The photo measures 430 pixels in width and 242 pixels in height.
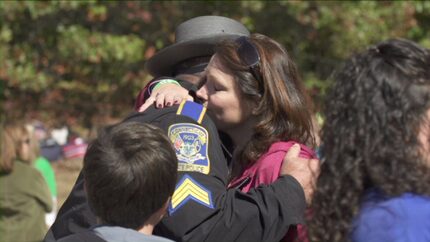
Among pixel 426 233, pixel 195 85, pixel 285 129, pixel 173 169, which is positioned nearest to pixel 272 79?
pixel 285 129

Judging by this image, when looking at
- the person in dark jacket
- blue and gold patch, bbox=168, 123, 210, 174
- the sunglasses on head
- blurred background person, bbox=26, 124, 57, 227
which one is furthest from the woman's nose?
blurred background person, bbox=26, 124, 57, 227

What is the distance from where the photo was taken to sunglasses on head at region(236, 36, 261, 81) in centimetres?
330

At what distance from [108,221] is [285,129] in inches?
35.2

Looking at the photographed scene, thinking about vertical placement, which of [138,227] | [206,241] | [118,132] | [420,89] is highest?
[420,89]

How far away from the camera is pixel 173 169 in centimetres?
278

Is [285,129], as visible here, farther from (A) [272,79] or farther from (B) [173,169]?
(B) [173,169]

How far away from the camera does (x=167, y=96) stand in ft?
11.2

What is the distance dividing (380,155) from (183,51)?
65.5 inches

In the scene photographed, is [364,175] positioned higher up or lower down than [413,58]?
lower down

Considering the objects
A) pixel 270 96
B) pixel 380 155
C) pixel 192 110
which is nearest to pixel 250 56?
pixel 270 96

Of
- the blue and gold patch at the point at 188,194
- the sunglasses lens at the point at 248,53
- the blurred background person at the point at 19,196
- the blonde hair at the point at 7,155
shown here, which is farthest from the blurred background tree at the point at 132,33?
the blue and gold patch at the point at 188,194

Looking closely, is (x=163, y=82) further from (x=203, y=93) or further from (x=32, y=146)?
(x=32, y=146)

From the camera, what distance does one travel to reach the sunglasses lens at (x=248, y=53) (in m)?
3.30

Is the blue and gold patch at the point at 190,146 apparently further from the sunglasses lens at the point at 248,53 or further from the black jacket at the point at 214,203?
the sunglasses lens at the point at 248,53
